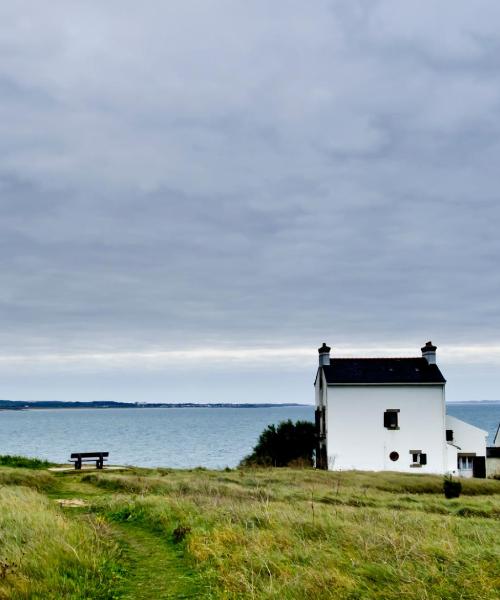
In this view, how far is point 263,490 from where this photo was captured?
20.4m

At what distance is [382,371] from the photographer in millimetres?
44875

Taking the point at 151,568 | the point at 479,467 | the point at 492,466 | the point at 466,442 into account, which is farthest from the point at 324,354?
the point at 151,568

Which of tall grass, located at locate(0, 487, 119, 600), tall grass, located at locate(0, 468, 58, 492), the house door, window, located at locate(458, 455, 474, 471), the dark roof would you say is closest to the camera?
tall grass, located at locate(0, 487, 119, 600)

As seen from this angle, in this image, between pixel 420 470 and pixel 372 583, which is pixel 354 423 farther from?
pixel 372 583

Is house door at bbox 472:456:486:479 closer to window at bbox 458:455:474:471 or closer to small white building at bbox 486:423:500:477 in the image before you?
small white building at bbox 486:423:500:477

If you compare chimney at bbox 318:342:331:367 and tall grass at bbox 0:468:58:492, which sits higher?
chimney at bbox 318:342:331:367

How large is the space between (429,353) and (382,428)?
280 inches

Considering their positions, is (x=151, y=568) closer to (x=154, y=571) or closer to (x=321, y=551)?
(x=154, y=571)

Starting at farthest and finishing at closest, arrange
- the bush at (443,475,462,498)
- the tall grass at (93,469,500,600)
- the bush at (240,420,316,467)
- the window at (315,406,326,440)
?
1. the bush at (240,420,316,467)
2. the window at (315,406,326,440)
3. the bush at (443,475,462,498)
4. the tall grass at (93,469,500,600)

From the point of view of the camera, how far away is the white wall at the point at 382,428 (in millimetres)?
43188

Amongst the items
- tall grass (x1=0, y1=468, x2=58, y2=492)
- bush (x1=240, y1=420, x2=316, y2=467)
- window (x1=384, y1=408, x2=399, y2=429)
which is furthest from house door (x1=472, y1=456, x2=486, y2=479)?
tall grass (x1=0, y1=468, x2=58, y2=492)

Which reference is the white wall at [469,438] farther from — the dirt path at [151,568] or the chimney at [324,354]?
the dirt path at [151,568]

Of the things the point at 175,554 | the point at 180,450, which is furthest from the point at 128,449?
the point at 175,554

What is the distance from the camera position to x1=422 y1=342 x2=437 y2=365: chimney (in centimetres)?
4584
